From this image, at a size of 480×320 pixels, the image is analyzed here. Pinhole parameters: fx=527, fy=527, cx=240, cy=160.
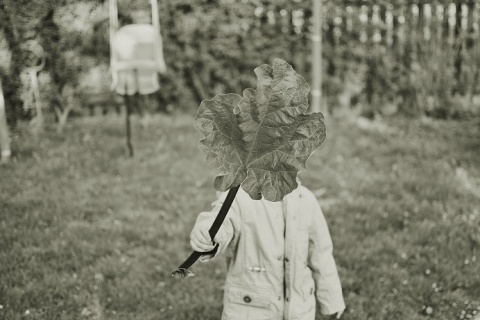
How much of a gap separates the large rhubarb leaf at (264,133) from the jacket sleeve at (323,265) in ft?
2.68

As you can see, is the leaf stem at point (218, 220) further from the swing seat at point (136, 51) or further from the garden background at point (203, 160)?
the swing seat at point (136, 51)

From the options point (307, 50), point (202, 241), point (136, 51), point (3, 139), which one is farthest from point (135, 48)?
point (202, 241)

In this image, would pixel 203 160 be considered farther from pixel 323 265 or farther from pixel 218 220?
pixel 218 220

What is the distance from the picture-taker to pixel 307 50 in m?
7.53

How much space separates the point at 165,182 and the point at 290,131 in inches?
133

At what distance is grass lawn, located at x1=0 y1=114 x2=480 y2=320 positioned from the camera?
335 cm

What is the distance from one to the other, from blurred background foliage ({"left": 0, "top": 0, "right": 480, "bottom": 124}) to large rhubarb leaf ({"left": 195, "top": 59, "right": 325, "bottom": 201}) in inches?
218

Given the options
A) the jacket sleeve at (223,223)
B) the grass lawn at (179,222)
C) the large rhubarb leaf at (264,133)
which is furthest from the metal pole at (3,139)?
the large rhubarb leaf at (264,133)

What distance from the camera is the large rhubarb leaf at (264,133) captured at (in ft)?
6.03

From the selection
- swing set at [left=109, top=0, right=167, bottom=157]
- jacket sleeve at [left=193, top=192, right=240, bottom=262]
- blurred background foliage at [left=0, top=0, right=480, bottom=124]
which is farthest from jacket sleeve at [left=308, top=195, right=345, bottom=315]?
blurred background foliage at [left=0, top=0, right=480, bottom=124]

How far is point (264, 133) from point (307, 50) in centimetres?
592

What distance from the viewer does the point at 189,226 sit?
4.32 m

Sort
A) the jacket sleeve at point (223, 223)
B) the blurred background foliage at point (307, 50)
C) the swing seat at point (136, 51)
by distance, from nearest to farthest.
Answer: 1. the jacket sleeve at point (223, 223)
2. the swing seat at point (136, 51)
3. the blurred background foliage at point (307, 50)

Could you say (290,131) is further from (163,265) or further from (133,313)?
(163,265)
